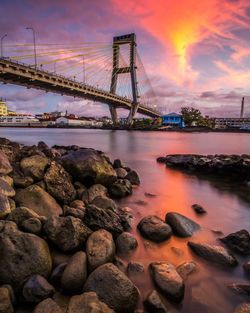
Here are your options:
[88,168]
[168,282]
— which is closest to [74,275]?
[168,282]

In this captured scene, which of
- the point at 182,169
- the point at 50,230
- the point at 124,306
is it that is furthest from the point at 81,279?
the point at 182,169

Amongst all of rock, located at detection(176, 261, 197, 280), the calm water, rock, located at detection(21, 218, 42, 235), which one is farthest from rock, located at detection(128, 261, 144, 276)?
rock, located at detection(21, 218, 42, 235)

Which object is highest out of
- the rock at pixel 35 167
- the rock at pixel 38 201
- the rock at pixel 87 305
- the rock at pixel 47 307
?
the rock at pixel 35 167

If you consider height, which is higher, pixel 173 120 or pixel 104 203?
pixel 173 120

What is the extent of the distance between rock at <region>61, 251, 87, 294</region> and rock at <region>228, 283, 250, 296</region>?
6.78 ft

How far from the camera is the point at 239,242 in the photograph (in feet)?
15.6

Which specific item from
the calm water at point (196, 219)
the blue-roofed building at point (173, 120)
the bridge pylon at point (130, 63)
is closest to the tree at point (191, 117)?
the blue-roofed building at point (173, 120)

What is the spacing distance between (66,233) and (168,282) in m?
1.61

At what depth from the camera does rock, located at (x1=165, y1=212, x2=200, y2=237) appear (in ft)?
16.9

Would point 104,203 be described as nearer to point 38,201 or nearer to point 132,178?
point 38,201

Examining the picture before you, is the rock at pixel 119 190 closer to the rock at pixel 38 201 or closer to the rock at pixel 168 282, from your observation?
the rock at pixel 38 201

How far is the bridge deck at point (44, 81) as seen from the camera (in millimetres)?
26594

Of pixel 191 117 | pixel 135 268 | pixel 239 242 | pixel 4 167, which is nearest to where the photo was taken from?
pixel 135 268

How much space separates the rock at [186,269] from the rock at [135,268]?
1.85 feet
